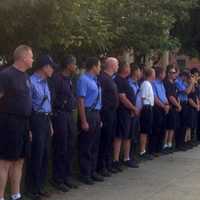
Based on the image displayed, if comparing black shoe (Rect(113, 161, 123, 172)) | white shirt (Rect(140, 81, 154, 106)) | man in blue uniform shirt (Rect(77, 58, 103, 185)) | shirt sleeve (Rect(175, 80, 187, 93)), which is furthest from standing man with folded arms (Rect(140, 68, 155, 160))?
man in blue uniform shirt (Rect(77, 58, 103, 185))

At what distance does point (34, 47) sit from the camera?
32.9ft

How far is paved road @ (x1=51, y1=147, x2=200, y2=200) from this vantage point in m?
8.52

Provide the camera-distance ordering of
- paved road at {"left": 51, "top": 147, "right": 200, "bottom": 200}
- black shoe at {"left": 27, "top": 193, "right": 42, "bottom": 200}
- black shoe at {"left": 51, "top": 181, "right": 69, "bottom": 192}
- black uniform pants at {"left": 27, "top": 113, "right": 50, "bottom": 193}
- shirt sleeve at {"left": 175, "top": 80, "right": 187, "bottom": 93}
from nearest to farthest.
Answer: black uniform pants at {"left": 27, "top": 113, "right": 50, "bottom": 193}
black shoe at {"left": 27, "top": 193, "right": 42, "bottom": 200}
paved road at {"left": 51, "top": 147, "right": 200, "bottom": 200}
black shoe at {"left": 51, "top": 181, "right": 69, "bottom": 192}
shirt sleeve at {"left": 175, "top": 80, "right": 187, "bottom": 93}

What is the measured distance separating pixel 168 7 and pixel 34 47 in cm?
700

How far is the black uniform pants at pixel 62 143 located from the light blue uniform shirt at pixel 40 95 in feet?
1.73

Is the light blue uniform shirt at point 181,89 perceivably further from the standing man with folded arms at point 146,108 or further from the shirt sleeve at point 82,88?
the shirt sleeve at point 82,88

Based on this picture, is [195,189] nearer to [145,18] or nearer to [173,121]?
[173,121]

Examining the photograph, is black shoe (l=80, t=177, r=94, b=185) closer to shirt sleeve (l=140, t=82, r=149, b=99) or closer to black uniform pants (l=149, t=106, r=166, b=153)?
shirt sleeve (l=140, t=82, r=149, b=99)

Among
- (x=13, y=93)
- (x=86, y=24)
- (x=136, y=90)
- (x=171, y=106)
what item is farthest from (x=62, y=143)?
(x=171, y=106)

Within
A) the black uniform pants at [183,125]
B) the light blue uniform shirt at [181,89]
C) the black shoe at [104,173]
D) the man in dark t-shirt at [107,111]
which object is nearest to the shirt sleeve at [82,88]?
the man in dark t-shirt at [107,111]

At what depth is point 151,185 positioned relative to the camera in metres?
9.36

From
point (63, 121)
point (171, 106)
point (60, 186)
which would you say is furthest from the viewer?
point (171, 106)

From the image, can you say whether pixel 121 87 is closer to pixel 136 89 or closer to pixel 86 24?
pixel 136 89

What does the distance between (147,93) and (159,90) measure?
69 centimetres
